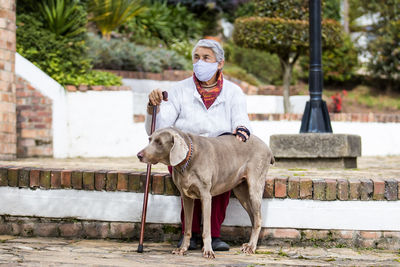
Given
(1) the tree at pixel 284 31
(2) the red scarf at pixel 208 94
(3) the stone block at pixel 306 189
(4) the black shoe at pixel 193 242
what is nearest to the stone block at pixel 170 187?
(4) the black shoe at pixel 193 242

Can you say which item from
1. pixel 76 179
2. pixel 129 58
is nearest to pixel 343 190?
pixel 76 179

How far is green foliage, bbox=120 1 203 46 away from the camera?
14.0 metres

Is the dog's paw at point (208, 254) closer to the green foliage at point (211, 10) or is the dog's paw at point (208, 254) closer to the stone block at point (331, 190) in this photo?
the stone block at point (331, 190)

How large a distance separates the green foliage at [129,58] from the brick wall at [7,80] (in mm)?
3612

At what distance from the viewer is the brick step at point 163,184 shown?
3.86 meters

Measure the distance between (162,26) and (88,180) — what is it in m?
11.1

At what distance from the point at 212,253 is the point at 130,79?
7668mm

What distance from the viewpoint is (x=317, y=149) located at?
5.92 metres

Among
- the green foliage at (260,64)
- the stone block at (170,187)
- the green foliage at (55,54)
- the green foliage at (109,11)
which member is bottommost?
the stone block at (170,187)

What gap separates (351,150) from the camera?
590 centimetres

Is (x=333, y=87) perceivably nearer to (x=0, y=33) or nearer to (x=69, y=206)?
(x=0, y=33)

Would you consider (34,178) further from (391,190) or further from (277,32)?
(277,32)

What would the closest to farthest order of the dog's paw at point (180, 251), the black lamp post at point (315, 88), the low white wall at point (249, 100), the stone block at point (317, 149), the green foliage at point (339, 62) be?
the dog's paw at point (180, 251), the stone block at point (317, 149), the black lamp post at point (315, 88), the low white wall at point (249, 100), the green foliage at point (339, 62)

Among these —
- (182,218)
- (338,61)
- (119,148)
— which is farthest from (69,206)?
(338,61)
